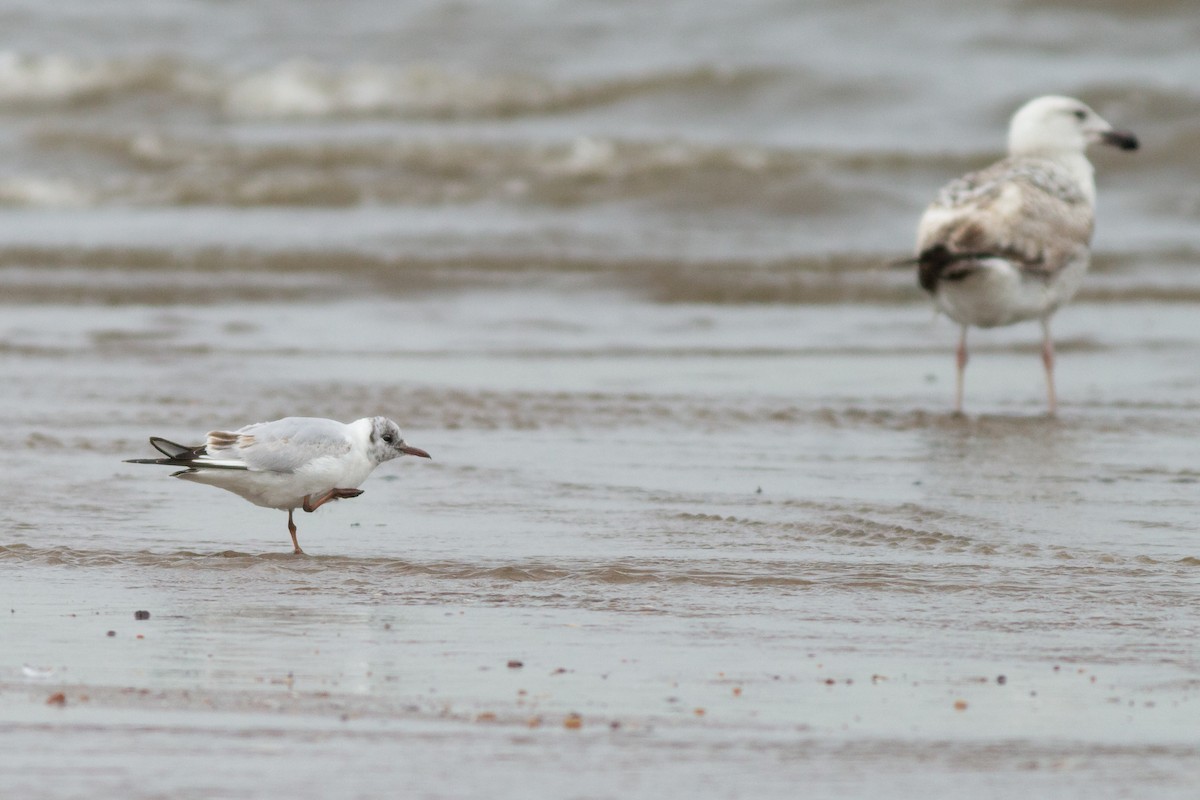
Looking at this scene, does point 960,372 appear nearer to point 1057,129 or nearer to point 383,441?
point 1057,129

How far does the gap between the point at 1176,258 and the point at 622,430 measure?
6948 mm

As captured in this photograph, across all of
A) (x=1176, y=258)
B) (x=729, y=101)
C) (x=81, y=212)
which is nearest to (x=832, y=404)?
(x=1176, y=258)

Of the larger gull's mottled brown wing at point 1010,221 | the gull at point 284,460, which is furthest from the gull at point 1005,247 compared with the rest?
the gull at point 284,460

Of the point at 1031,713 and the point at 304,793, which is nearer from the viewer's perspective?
the point at 304,793

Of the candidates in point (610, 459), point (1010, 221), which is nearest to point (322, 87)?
point (1010, 221)

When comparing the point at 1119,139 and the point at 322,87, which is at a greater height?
the point at 322,87

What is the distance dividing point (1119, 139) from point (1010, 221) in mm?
1513

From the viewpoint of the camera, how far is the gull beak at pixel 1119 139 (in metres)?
9.56

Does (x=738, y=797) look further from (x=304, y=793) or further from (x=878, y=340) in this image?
(x=878, y=340)

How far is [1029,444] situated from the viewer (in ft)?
24.1

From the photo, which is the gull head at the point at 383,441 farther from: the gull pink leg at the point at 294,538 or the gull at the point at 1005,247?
the gull at the point at 1005,247

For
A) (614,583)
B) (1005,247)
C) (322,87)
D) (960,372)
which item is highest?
(322,87)

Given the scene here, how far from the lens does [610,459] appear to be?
22.4ft

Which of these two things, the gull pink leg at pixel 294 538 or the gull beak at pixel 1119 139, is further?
the gull beak at pixel 1119 139
